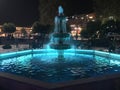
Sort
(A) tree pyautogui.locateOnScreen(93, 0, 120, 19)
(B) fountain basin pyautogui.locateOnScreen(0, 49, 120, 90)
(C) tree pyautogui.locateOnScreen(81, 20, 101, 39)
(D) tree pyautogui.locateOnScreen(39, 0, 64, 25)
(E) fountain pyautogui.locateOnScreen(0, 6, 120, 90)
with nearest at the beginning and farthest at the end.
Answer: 1. (B) fountain basin pyautogui.locateOnScreen(0, 49, 120, 90)
2. (E) fountain pyautogui.locateOnScreen(0, 6, 120, 90)
3. (C) tree pyautogui.locateOnScreen(81, 20, 101, 39)
4. (A) tree pyautogui.locateOnScreen(93, 0, 120, 19)
5. (D) tree pyautogui.locateOnScreen(39, 0, 64, 25)

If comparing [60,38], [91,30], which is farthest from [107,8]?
[60,38]

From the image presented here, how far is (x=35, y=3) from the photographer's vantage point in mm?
55688

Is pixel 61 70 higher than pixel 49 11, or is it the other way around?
pixel 49 11

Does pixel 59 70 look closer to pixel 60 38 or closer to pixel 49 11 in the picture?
pixel 60 38

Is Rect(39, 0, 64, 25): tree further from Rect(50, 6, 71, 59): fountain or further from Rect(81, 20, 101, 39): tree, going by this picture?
Rect(50, 6, 71, 59): fountain

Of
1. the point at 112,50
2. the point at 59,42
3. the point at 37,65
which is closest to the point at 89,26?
the point at 112,50

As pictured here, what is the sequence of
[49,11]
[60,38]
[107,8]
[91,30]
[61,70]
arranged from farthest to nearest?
[49,11] → [107,8] → [91,30] → [60,38] → [61,70]

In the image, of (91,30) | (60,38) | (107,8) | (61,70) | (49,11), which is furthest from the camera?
(49,11)

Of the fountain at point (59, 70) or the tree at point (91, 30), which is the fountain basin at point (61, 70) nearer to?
the fountain at point (59, 70)

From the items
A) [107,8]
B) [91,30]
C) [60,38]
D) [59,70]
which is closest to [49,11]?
[107,8]

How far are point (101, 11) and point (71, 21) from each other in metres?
27.2

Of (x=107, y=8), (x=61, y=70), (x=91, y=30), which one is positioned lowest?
(x=61, y=70)

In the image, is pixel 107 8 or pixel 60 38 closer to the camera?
pixel 60 38

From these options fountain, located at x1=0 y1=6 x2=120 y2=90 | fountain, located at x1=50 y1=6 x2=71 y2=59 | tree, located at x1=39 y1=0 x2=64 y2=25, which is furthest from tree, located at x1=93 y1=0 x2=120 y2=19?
fountain, located at x1=50 y1=6 x2=71 y2=59
